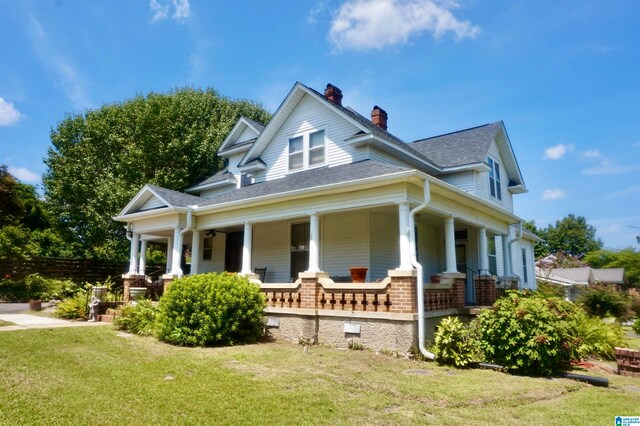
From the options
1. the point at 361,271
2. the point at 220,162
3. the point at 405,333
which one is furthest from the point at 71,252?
the point at 405,333

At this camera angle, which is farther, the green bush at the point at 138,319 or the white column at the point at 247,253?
the white column at the point at 247,253

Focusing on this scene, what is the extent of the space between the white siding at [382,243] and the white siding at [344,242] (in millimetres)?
209

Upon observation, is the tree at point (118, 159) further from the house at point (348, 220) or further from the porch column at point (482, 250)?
the porch column at point (482, 250)

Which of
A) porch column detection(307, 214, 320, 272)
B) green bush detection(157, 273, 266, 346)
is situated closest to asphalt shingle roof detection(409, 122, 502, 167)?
porch column detection(307, 214, 320, 272)

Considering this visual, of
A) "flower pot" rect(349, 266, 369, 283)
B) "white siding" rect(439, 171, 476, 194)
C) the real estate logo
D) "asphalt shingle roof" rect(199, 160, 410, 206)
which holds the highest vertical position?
"white siding" rect(439, 171, 476, 194)

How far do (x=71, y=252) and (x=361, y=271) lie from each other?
922 inches

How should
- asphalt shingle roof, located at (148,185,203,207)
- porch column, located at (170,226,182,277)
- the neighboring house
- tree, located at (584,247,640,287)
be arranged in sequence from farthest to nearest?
1. tree, located at (584,247,640,287)
2. the neighboring house
3. asphalt shingle roof, located at (148,185,203,207)
4. porch column, located at (170,226,182,277)

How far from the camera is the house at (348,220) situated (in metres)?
9.71

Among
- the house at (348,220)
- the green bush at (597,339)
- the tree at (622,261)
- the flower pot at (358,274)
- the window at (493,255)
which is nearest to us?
the house at (348,220)

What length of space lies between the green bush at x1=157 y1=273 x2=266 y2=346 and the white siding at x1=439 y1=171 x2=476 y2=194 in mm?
9377

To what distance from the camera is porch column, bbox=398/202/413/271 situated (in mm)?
9312

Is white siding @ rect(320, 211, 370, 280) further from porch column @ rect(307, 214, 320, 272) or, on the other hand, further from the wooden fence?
the wooden fence

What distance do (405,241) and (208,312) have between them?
4.78 meters

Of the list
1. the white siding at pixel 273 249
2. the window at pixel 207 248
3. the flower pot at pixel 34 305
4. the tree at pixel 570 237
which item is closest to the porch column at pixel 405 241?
the white siding at pixel 273 249
